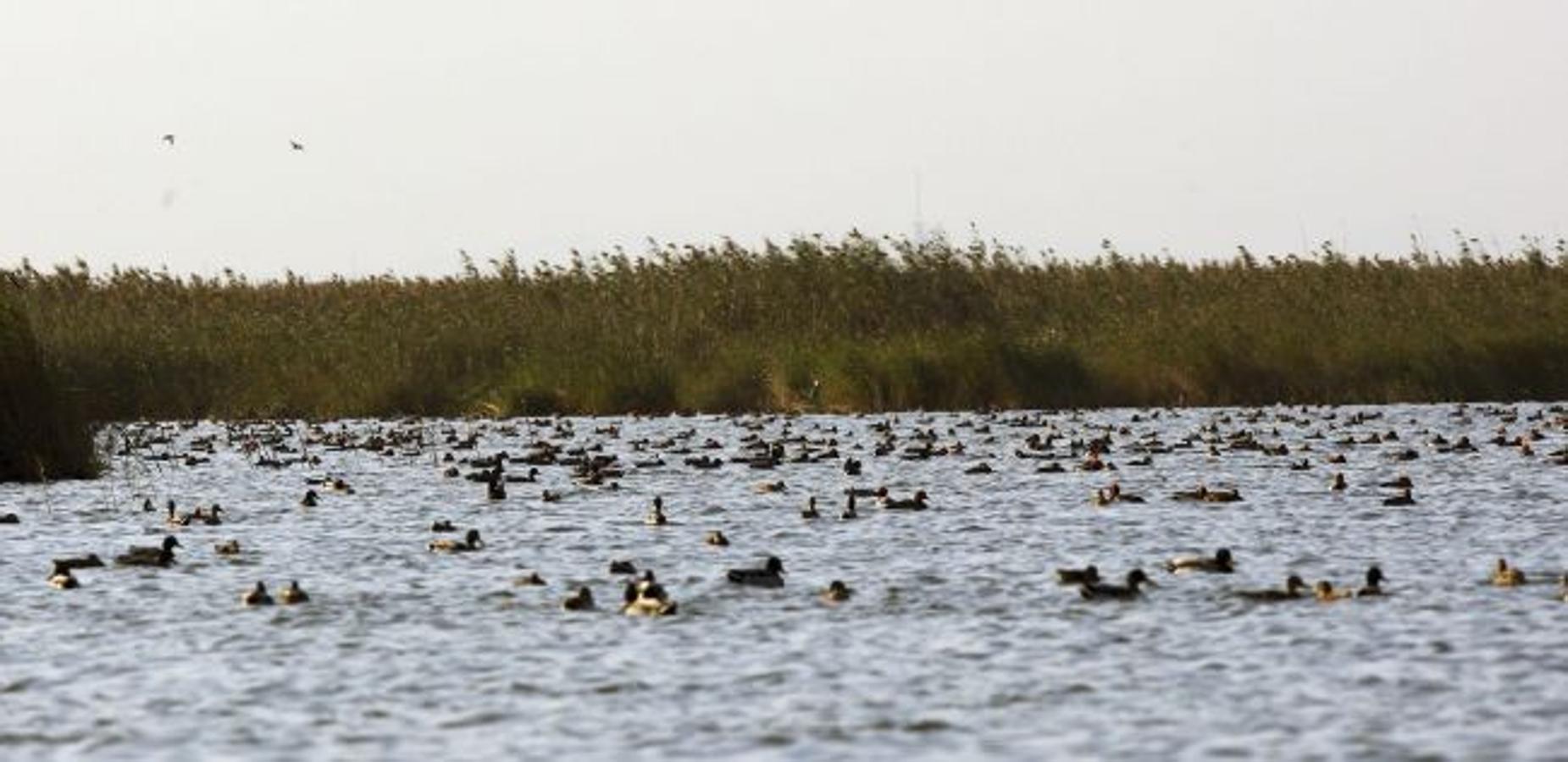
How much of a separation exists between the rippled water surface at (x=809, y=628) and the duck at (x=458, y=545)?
0.22 metres

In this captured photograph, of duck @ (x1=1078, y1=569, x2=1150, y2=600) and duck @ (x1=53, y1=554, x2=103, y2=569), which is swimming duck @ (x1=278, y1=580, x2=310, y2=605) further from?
duck @ (x1=1078, y1=569, x2=1150, y2=600)

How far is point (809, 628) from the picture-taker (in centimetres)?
2045

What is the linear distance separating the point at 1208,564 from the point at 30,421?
18704 millimetres

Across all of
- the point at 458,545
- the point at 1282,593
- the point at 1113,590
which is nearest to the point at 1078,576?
the point at 1113,590

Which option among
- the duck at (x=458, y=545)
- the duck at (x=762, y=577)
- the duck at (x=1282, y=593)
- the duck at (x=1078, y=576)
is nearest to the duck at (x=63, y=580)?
the duck at (x=458, y=545)

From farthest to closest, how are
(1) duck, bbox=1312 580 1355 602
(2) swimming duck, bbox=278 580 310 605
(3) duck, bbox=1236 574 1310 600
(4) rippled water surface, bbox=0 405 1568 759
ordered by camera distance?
(2) swimming duck, bbox=278 580 310 605
(3) duck, bbox=1236 574 1310 600
(1) duck, bbox=1312 580 1355 602
(4) rippled water surface, bbox=0 405 1568 759

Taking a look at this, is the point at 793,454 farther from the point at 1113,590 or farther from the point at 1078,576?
the point at 1113,590

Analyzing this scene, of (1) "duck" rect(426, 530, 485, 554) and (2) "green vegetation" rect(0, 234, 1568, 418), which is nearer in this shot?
(1) "duck" rect(426, 530, 485, 554)

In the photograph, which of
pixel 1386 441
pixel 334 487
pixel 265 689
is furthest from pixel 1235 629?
pixel 1386 441

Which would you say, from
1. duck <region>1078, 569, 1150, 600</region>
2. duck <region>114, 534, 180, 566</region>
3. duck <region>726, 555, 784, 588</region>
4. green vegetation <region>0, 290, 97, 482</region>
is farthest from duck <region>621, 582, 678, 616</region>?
green vegetation <region>0, 290, 97, 482</region>

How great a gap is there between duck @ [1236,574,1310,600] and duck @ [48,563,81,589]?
9937 mm

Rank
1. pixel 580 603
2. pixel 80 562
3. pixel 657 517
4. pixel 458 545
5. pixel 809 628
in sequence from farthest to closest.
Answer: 1. pixel 657 517
2. pixel 458 545
3. pixel 80 562
4. pixel 580 603
5. pixel 809 628

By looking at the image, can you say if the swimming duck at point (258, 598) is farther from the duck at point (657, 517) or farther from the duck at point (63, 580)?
the duck at point (657, 517)

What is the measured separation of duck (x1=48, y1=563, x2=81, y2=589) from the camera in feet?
78.8
